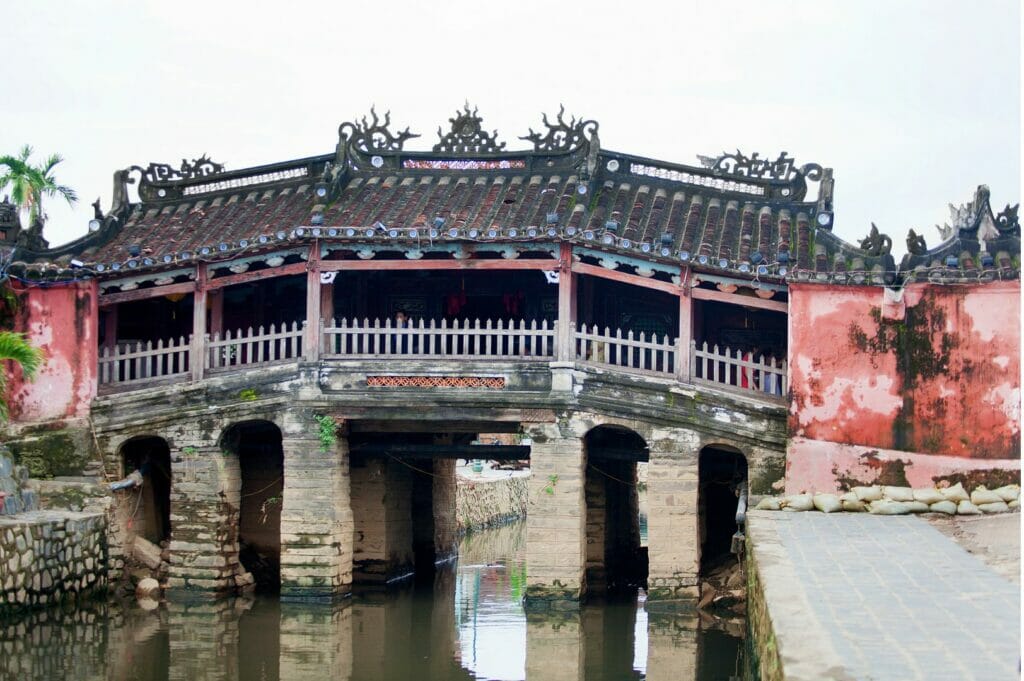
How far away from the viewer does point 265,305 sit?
76.9ft

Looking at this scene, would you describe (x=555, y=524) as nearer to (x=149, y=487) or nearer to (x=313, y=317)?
(x=313, y=317)

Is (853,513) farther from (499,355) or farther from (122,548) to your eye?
(122,548)

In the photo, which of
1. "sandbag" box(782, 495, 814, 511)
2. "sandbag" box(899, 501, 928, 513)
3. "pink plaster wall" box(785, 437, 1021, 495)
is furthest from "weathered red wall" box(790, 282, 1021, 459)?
"sandbag" box(899, 501, 928, 513)

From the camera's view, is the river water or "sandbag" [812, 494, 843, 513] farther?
"sandbag" [812, 494, 843, 513]

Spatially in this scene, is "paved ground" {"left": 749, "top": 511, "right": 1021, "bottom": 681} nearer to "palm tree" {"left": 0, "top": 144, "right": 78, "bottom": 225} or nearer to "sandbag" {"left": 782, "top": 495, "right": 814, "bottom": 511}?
"sandbag" {"left": 782, "top": 495, "right": 814, "bottom": 511}

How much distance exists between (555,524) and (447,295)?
4.67 meters

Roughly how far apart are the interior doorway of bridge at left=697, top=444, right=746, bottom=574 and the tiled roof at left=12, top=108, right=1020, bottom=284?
2978 mm

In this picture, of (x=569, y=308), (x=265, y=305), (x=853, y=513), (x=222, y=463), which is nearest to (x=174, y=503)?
(x=222, y=463)

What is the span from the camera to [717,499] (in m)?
22.6

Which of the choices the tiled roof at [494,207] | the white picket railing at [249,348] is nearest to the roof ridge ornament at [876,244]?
the tiled roof at [494,207]

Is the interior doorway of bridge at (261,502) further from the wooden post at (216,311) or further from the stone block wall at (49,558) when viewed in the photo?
the stone block wall at (49,558)

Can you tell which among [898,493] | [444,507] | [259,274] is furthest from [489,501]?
[898,493]

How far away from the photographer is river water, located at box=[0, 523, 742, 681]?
16531mm

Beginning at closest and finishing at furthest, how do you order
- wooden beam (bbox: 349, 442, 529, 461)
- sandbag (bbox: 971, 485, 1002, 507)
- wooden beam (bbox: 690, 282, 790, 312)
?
sandbag (bbox: 971, 485, 1002, 507) → wooden beam (bbox: 690, 282, 790, 312) → wooden beam (bbox: 349, 442, 529, 461)
